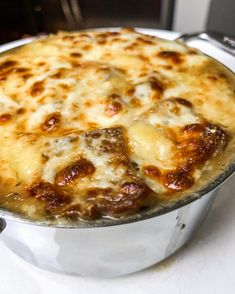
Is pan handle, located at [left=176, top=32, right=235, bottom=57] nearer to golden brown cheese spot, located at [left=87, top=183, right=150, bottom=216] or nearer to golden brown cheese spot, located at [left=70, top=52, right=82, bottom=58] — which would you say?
golden brown cheese spot, located at [left=70, top=52, right=82, bottom=58]

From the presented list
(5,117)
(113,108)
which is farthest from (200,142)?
(5,117)

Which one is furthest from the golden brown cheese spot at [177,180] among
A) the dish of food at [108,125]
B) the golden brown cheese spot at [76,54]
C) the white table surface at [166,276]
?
the golden brown cheese spot at [76,54]

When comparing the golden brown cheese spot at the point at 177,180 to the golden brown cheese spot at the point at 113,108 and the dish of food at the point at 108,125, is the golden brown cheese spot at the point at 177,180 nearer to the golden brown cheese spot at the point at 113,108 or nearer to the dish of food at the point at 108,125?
the dish of food at the point at 108,125

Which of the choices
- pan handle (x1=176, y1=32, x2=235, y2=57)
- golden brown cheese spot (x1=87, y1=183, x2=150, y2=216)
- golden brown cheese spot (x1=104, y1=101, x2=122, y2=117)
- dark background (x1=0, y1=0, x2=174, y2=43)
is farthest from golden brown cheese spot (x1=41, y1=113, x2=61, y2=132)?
dark background (x1=0, y1=0, x2=174, y2=43)

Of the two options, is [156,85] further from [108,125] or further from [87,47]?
Answer: [87,47]

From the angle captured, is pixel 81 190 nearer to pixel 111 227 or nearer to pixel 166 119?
pixel 111 227

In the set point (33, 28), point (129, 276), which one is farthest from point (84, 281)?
point (33, 28)
